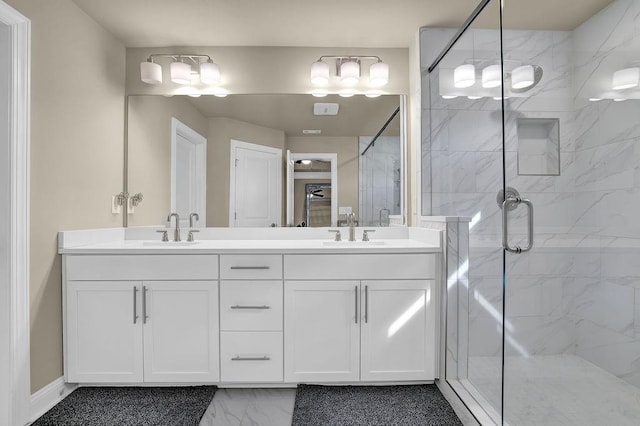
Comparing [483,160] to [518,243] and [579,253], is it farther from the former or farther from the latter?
[579,253]

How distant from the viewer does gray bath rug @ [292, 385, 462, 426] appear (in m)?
1.75

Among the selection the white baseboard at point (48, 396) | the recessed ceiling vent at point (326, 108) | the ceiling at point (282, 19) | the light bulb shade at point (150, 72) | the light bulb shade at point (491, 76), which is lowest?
the white baseboard at point (48, 396)

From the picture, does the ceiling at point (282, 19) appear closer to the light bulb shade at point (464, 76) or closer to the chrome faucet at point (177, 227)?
the light bulb shade at point (464, 76)

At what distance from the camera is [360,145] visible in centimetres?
260

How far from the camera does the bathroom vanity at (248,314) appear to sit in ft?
6.47

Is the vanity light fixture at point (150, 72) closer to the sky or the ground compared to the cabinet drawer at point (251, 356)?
closer to the sky

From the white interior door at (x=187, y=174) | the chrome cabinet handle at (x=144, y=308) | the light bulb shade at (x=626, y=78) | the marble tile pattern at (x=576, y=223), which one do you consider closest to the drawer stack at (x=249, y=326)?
the chrome cabinet handle at (x=144, y=308)

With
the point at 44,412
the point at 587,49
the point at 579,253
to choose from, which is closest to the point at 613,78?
the point at 587,49

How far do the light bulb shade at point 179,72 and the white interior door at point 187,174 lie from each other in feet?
0.87

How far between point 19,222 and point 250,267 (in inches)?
42.9

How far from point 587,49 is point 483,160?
956 mm

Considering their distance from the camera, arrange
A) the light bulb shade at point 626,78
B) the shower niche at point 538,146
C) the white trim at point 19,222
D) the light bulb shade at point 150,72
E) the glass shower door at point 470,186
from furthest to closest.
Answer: the light bulb shade at point 150,72, the glass shower door at point 470,186, the white trim at point 19,222, the shower niche at point 538,146, the light bulb shade at point 626,78

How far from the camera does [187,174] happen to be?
2.60 meters

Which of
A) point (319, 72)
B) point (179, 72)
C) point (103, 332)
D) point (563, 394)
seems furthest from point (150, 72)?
point (563, 394)
